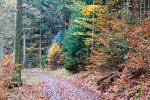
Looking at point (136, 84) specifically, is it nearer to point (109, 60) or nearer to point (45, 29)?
point (109, 60)

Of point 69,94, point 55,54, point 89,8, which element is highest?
point 89,8

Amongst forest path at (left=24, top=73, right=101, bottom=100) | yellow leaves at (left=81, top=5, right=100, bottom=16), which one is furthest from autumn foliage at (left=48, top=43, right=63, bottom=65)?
forest path at (left=24, top=73, right=101, bottom=100)

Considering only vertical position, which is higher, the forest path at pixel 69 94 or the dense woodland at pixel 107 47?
the dense woodland at pixel 107 47

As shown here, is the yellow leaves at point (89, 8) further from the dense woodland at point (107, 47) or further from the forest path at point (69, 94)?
the forest path at point (69, 94)

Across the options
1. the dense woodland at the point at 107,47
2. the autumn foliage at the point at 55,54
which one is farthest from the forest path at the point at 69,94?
the autumn foliage at the point at 55,54

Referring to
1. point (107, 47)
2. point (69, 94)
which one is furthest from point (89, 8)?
point (69, 94)

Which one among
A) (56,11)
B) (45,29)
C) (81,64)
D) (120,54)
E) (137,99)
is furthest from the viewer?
(45,29)

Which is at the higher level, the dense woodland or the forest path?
the dense woodland

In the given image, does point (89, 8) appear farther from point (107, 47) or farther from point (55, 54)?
point (55, 54)

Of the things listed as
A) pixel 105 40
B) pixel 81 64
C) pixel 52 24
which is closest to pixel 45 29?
pixel 52 24

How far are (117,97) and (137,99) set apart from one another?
136 centimetres

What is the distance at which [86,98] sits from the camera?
6836 millimetres

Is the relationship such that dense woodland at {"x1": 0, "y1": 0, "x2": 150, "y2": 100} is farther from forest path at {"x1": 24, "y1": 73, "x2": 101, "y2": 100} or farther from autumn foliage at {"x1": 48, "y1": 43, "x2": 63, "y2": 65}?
forest path at {"x1": 24, "y1": 73, "x2": 101, "y2": 100}

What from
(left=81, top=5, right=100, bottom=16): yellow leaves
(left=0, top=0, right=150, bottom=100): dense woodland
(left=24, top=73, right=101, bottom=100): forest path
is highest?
(left=81, top=5, right=100, bottom=16): yellow leaves
